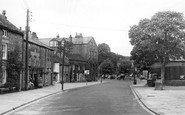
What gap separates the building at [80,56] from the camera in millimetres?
81250

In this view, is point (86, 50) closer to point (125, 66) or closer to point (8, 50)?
point (125, 66)

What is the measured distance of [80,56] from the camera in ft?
301

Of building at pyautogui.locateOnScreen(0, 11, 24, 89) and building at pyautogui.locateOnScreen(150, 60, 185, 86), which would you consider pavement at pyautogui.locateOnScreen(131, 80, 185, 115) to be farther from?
building at pyautogui.locateOnScreen(150, 60, 185, 86)

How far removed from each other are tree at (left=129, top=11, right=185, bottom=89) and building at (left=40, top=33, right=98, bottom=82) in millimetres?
→ 36086

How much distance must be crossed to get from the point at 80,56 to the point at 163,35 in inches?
2062

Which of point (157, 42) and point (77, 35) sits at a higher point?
point (77, 35)

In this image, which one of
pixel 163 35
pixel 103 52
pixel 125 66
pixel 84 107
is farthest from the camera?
pixel 103 52

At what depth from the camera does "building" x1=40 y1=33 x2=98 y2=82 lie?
81250 millimetres

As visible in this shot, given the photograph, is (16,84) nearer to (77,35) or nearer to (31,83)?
(31,83)

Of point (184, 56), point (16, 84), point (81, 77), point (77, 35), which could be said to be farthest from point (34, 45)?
point (77, 35)

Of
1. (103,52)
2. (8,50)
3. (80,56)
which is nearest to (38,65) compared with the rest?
(8,50)

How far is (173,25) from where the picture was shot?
41.4 m

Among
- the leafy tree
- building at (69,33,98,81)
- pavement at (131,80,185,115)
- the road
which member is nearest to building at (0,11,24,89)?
the road

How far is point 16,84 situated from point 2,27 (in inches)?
266
